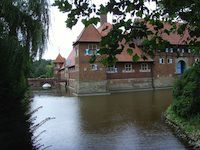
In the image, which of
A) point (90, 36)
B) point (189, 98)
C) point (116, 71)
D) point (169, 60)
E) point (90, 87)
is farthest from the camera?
point (169, 60)

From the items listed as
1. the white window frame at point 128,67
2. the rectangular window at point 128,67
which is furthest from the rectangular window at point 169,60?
the rectangular window at point 128,67

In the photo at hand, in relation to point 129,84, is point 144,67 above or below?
above

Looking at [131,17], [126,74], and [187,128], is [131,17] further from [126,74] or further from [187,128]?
[126,74]

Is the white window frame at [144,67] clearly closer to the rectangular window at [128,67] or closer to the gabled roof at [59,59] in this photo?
the rectangular window at [128,67]

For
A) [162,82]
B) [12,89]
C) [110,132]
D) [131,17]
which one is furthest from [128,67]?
[131,17]

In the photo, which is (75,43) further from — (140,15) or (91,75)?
(140,15)

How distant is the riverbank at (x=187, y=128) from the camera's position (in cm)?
1242

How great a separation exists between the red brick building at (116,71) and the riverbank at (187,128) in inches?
731

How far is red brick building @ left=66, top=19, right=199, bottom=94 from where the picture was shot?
127ft

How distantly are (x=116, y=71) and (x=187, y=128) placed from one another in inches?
1139

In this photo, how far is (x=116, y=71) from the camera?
42844 millimetres

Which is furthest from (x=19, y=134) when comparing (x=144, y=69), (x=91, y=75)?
(x=144, y=69)

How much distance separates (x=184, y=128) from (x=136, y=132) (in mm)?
1957

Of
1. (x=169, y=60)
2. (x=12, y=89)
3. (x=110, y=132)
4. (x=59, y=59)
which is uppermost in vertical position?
(x=59, y=59)
